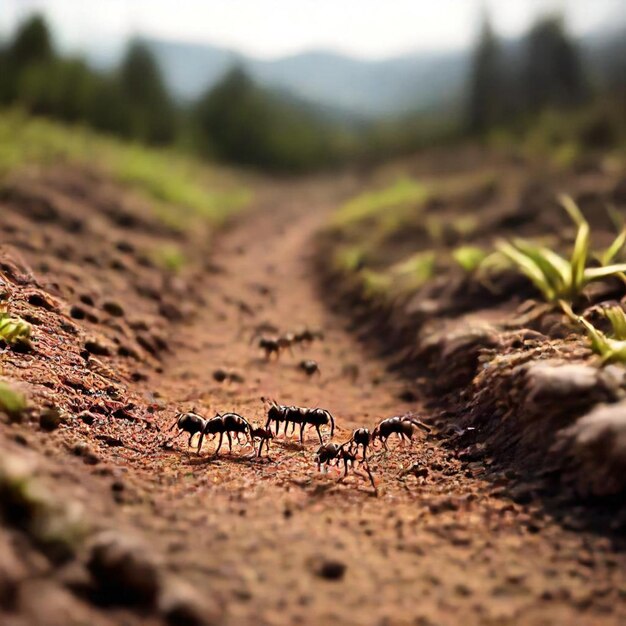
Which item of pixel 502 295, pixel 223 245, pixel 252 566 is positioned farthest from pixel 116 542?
pixel 223 245

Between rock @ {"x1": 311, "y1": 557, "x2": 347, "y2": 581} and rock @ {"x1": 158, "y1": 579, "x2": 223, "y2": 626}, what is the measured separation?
48cm

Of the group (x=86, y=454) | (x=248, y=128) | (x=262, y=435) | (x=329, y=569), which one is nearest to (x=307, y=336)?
(x=262, y=435)

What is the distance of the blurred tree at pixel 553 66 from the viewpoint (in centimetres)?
3375

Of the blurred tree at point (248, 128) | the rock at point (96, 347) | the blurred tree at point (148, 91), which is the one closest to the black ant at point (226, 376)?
the rock at point (96, 347)

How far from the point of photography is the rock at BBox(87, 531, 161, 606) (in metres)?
2.09

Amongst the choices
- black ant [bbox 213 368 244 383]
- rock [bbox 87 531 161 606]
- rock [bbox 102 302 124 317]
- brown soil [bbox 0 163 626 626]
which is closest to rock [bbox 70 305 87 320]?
brown soil [bbox 0 163 626 626]

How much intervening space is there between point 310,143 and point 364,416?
3589 centimetres

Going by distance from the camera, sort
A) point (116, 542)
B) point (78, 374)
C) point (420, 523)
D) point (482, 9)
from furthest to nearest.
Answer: point (482, 9) < point (78, 374) < point (420, 523) < point (116, 542)

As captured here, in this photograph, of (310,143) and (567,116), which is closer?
(567,116)

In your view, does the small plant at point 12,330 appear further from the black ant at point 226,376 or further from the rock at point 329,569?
the rock at point 329,569

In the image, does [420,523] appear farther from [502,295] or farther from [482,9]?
[482,9]

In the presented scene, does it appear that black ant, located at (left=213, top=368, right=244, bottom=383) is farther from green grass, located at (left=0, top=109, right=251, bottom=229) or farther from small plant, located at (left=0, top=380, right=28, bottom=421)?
green grass, located at (left=0, top=109, right=251, bottom=229)

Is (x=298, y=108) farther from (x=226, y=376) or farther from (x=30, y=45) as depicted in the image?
(x=226, y=376)

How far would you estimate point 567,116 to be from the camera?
24438 mm
